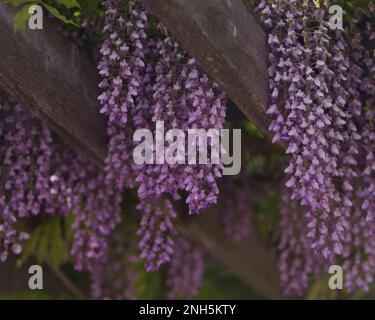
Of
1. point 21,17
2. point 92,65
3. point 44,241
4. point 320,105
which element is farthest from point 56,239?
point 320,105

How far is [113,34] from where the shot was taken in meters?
2.58

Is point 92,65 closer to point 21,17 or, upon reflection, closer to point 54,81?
point 54,81

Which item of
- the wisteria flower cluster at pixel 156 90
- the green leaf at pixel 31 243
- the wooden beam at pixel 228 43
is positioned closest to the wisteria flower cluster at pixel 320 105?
the wooden beam at pixel 228 43

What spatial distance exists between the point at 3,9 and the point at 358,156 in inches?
58.0

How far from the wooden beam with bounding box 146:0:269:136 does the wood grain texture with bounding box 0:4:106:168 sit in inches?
25.6

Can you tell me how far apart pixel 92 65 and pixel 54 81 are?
0.25 meters

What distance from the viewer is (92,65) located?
2.89m

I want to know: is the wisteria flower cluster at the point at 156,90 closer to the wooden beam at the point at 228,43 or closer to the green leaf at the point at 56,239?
the wooden beam at the point at 228,43

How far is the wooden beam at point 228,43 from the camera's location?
212 centimetres

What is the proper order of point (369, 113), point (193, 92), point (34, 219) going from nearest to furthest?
1. point (193, 92)
2. point (369, 113)
3. point (34, 219)

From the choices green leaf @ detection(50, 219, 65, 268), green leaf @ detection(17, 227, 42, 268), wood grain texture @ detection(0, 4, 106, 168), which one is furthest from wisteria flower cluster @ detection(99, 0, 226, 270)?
green leaf @ detection(17, 227, 42, 268)

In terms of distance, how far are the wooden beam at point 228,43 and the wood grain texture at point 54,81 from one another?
0.65 m
